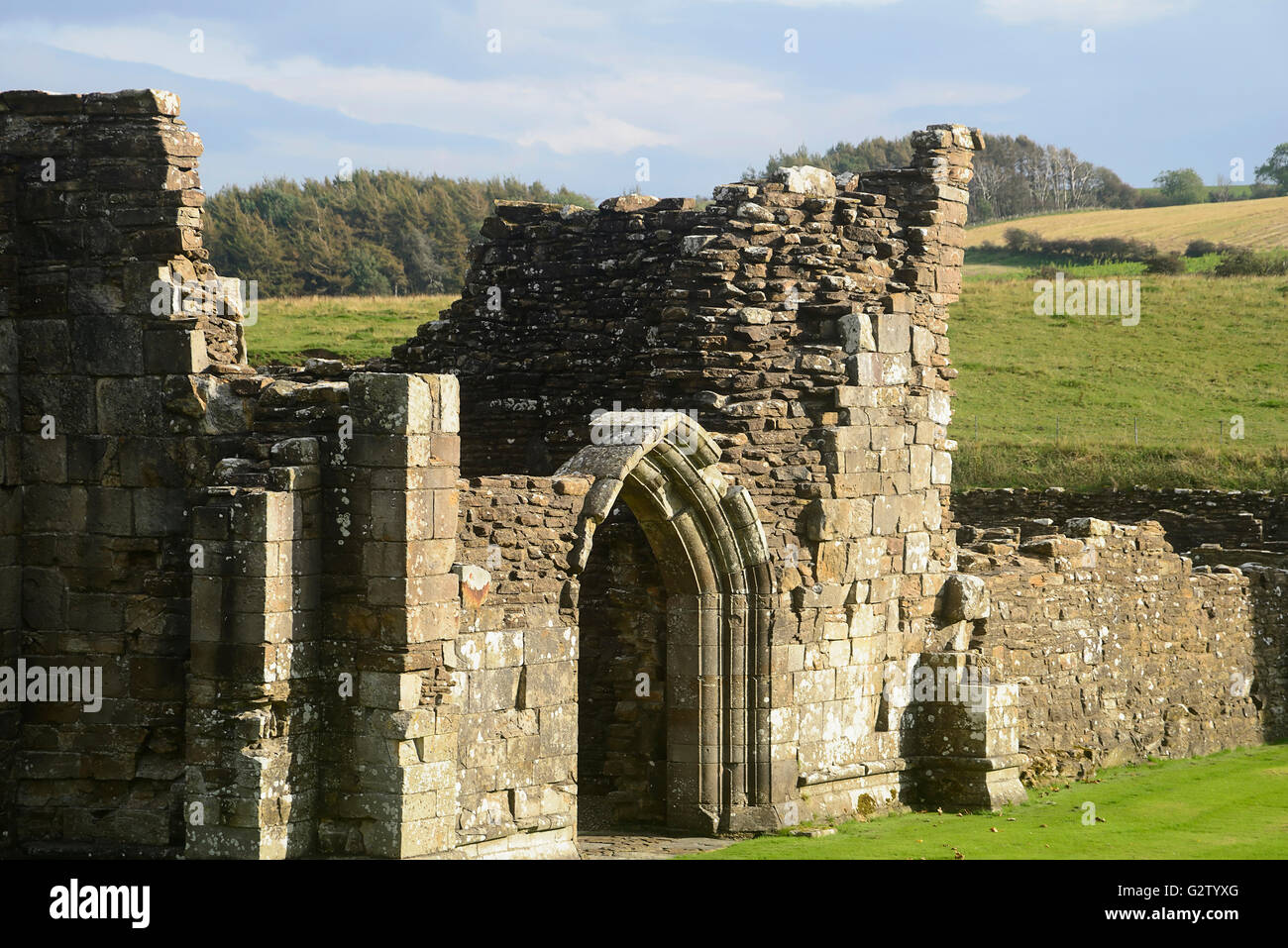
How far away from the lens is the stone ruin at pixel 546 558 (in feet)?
37.9

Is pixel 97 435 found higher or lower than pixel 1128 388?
lower

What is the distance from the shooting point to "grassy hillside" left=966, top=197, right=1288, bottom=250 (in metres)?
57.3

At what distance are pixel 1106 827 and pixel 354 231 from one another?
126 feet

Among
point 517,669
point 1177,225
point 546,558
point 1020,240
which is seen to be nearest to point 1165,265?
point 1020,240

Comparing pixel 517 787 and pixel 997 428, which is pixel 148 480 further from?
pixel 997 428

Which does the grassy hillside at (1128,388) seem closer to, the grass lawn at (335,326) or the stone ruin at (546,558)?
the stone ruin at (546,558)

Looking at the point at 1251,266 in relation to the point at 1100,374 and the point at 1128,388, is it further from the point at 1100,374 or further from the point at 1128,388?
the point at 1128,388

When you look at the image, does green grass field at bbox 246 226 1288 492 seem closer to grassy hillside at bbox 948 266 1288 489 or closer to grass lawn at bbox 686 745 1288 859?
grassy hillside at bbox 948 266 1288 489

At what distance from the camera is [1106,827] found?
15117 mm

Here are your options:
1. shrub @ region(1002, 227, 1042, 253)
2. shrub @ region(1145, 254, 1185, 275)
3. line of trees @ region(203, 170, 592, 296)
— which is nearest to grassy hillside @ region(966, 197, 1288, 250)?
shrub @ region(1002, 227, 1042, 253)

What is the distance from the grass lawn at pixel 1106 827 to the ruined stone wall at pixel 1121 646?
601 mm

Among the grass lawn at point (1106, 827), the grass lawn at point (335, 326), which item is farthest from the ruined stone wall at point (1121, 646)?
the grass lawn at point (335, 326)

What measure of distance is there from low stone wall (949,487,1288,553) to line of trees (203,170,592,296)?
18.7 meters

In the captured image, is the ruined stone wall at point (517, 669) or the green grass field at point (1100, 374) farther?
the green grass field at point (1100, 374)
